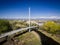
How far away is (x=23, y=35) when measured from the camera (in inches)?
132

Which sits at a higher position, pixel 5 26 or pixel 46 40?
pixel 5 26

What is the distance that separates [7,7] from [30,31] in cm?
106

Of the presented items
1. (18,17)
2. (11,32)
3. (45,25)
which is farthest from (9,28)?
(45,25)

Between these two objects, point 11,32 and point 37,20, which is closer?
point 11,32

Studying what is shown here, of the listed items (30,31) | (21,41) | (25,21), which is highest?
(25,21)

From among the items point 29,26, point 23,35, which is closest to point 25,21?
point 29,26

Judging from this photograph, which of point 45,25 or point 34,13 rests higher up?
point 34,13

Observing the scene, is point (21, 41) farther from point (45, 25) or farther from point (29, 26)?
point (45, 25)

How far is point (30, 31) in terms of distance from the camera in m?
3.46

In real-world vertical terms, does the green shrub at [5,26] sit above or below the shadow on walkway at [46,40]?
above

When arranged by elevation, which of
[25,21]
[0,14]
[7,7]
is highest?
[7,7]

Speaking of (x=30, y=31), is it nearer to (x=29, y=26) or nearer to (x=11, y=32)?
(x=29, y=26)

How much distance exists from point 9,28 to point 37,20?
94 cm

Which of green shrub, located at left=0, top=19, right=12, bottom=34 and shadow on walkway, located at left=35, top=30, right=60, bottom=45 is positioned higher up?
green shrub, located at left=0, top=19, right=12, bottom=34
